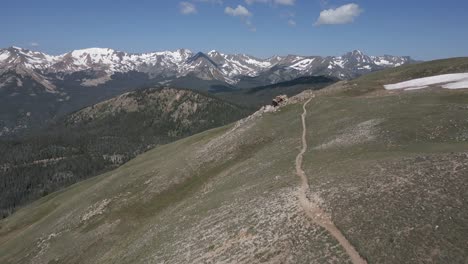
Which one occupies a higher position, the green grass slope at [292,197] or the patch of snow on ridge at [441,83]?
the patch of snow on ridge at [441,83]

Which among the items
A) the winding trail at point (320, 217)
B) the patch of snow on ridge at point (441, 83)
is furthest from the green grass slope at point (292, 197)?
the patch of snow on ridge at point (441, 83)

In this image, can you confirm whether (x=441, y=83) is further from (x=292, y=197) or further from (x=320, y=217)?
(x=320, y=217)

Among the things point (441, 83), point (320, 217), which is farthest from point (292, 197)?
point (441, 83)

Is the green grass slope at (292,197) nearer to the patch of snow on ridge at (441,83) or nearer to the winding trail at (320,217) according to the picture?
the winding trail at (320,217)

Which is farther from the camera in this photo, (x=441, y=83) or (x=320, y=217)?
(x=441, y=83)

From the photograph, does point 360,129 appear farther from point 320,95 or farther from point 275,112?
point 320,95

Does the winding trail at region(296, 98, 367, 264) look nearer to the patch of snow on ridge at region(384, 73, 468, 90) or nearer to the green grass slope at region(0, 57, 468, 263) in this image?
the green grass slope at region(0, 57, 468, 263)
